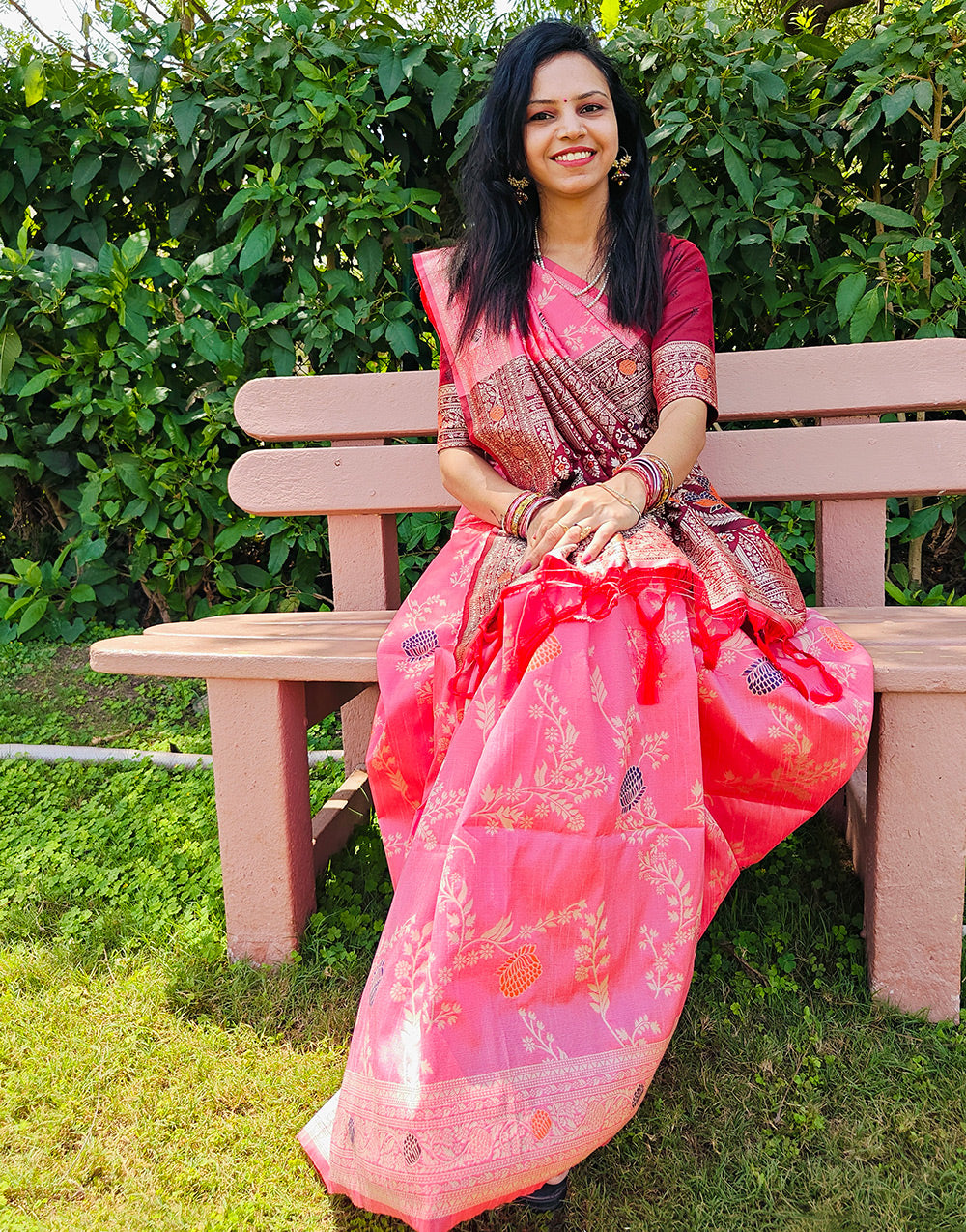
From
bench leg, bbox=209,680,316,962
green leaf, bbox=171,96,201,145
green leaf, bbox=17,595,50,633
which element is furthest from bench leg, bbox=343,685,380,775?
green leaf, bbox=171,96,201,145

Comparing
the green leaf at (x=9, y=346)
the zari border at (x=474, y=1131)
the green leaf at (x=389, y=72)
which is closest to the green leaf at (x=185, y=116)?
the green leaf at (x=389, y=72)

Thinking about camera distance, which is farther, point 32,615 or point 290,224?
point 32,615

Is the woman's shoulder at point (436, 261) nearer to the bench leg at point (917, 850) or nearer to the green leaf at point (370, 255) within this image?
the green leaf at point (370, 255)

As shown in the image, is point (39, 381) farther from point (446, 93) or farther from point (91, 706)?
point (446, 93)

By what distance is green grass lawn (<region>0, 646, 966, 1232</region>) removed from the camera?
1.38m

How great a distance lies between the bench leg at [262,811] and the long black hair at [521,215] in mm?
894

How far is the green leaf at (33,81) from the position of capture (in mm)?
3102

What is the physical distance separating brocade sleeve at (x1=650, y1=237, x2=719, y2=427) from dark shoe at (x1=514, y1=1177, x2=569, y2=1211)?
1.41m

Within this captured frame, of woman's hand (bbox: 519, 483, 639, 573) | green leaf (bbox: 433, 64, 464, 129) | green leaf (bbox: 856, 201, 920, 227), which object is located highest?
green leaf (bbox: 433, 64, 464, 129)

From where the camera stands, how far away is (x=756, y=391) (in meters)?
2.32

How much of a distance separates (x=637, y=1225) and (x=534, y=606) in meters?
0.92

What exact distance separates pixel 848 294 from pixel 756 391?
0.69 metres

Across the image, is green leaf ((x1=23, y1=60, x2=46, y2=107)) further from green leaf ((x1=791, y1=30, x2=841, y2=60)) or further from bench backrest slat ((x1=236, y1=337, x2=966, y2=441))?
green leaf ((x1=791, y1=30, x2=841, y2=60))

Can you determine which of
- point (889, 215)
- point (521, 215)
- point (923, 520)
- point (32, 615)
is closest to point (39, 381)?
point (32, 615)
